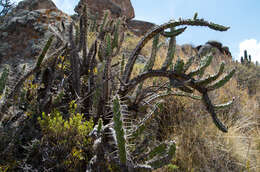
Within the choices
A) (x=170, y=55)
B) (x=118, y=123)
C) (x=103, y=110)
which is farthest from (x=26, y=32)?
(x=118, y=123)

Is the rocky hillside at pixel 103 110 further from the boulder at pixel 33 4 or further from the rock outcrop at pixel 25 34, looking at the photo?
the boulder at pixel 33 4

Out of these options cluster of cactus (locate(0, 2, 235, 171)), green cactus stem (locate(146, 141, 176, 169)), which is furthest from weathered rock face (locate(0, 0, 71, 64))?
green cactus stem (locate(146, 141, 176, 169))

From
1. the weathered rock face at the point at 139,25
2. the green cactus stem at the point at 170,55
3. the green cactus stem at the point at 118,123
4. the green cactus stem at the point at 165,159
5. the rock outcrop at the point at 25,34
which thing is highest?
the weathered rock face at the point at 139,25

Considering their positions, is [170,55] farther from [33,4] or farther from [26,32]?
[33,4]

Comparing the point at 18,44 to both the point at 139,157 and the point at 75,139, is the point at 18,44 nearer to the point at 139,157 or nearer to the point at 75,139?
the point at 75,139

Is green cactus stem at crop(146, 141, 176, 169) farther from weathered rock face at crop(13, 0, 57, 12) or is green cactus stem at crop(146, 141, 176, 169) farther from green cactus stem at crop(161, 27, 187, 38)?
weathered rock face at crop(13, 0, 57, 12)

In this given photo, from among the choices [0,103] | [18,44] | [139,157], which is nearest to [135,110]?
[139,157]

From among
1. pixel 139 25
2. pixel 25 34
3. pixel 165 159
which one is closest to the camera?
pixel 165 159

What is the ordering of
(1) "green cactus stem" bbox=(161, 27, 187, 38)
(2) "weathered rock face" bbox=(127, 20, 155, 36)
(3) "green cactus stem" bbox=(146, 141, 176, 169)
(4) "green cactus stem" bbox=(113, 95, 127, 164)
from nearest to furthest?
1. (4) "green cactus stem" bbox=(113, 95, 127, 164)
2. (3) "green cactus stem" bbox=(146, 141, 176, 169)
3. (1) "green cactus stem" bbox=(161, 27, 187, 38)
4. (2) "weathered rock face" bbox=(127, 20, 155, 36)

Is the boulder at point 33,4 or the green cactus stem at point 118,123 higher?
the boulder at point 33,4

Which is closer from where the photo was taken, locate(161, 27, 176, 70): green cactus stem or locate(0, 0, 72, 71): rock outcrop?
locate(161, 27, 176, 70): green cactus stem

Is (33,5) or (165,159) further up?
(33,5)

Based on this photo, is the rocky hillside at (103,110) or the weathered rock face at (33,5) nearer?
the rocky hillside at (103,110)

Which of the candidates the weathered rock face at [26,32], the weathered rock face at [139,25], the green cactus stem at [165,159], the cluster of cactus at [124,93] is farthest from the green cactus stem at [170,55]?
the weathered rock face at [139,25]
